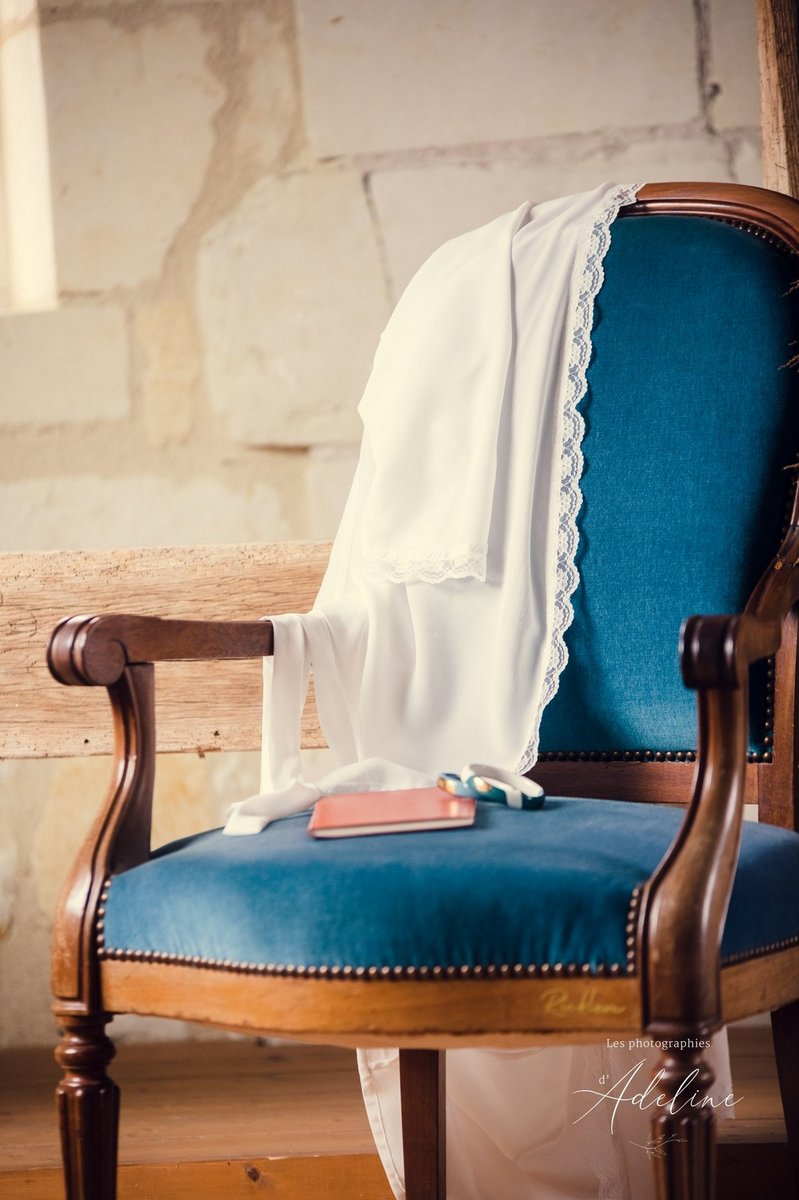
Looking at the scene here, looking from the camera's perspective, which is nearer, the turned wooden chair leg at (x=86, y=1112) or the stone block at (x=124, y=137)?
the turned wooden chair leg at (x=86, y=1112)

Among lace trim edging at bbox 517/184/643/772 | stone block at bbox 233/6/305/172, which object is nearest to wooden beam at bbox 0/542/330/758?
lace trim edging at bbox 517/184/643/772

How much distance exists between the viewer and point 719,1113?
1.30 metres

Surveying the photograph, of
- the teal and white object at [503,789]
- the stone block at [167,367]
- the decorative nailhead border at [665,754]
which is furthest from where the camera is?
the stone block at [167,367]

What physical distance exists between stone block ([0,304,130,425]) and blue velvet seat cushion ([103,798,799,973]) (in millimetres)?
1212

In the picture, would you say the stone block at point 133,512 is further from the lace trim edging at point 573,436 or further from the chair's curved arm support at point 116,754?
the chair's curved arm support at point 116,754

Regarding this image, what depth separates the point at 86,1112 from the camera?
3.24 ft

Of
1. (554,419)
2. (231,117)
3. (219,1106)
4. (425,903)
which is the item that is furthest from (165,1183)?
(231,117)

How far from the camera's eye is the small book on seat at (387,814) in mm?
1004

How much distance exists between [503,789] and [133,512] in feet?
3.64

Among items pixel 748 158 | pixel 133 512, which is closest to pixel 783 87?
pixel 748 158

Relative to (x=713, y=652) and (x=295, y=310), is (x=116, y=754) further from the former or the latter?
(x=295, y=310)

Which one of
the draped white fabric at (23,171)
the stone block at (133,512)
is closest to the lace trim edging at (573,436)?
the stone block at (133,512)

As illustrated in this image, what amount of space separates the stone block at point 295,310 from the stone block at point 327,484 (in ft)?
0.08

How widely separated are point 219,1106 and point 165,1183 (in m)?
0.24
